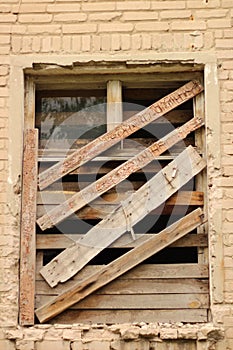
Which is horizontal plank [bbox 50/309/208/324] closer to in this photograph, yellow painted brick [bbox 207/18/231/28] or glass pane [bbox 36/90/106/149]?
glass pane [bbox 36/90/106/149]

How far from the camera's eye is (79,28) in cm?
505

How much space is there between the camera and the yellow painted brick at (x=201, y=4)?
5070 millimetres

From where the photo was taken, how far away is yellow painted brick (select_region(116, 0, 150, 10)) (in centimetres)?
508

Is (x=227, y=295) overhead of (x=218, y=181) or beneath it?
beneath

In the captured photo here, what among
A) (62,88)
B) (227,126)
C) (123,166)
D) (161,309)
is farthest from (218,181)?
(62,88)

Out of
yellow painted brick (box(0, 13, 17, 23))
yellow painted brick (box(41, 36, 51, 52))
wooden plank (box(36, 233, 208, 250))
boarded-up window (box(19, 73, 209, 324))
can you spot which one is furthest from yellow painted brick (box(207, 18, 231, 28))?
wooden plank (box(36, 233, 208, 250))

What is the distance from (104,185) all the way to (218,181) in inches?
33.5

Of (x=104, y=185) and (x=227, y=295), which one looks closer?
(x=227, y=295)

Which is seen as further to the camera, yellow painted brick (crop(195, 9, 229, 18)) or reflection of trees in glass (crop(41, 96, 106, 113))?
reflection of trees in glass (crop(41, 96, 106, 113))

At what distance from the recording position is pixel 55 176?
195 inches

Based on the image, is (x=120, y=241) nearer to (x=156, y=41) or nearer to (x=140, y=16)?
(x=156, y=41)

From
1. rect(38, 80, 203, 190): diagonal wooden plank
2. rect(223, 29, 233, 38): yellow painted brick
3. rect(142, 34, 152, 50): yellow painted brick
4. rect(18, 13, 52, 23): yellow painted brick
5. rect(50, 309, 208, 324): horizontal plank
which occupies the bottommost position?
rect(50, 309, 208, 324): horizontal plank

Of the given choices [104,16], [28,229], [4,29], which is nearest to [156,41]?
[104,16]

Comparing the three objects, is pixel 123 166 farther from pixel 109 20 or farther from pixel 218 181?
pixel 109 20
